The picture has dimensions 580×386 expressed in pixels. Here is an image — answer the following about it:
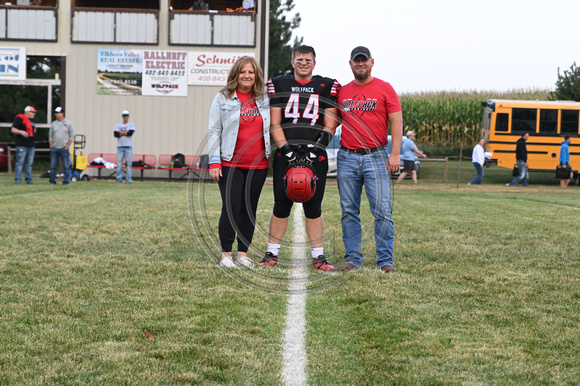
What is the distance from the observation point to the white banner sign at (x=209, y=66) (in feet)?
79.7

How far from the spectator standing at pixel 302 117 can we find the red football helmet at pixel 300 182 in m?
0.07

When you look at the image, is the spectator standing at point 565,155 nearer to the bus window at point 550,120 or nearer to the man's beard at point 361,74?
the bus window at point 550,120

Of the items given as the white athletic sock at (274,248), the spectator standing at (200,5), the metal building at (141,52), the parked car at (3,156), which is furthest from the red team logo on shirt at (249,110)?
the parked car at (3,156)

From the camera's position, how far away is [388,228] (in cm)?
591

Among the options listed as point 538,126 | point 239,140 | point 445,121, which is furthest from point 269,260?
point 445,121

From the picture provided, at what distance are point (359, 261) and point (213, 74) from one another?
63.3ft

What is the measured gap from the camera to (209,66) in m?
24.3

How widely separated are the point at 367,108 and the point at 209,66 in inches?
761

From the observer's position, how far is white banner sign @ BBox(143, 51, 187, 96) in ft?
79.9

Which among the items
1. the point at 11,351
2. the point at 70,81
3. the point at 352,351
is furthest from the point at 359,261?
the point at 70,81

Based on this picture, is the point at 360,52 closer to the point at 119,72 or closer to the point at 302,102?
the point at 302,102

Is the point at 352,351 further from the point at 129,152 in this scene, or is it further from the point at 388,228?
the point at 129,152

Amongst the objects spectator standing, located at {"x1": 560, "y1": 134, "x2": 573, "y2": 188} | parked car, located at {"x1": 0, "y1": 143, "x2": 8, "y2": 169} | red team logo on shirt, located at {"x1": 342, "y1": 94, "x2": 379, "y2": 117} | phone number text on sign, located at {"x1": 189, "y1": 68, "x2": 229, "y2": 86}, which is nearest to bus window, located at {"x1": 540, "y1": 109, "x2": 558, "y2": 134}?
spectator standing, located at {"x1": 560, "y1": 134, "x2": 573, "y2": 188}

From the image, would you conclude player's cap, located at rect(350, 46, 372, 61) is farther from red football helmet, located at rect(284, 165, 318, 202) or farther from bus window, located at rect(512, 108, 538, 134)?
bus window, located at rect(512, 108, 538, 134)
